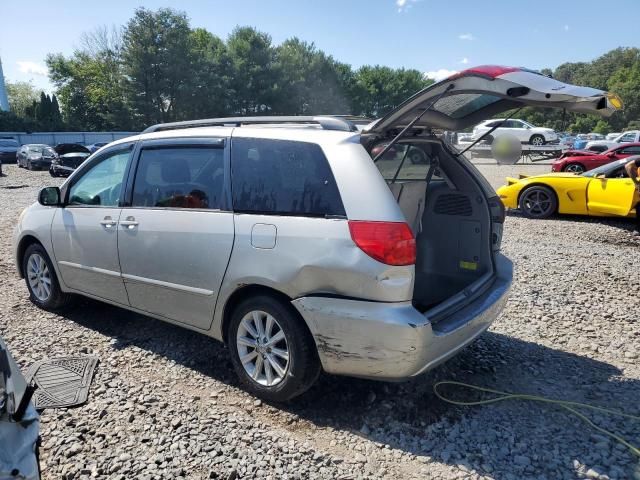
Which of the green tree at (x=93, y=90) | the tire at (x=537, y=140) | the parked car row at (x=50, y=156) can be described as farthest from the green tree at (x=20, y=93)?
the tire at (x=537, y=140)

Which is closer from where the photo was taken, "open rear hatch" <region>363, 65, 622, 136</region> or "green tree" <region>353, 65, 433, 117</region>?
"open rear hatch" <region>363, 65, 622, 136</region>

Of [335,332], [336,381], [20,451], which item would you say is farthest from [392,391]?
[20,451]

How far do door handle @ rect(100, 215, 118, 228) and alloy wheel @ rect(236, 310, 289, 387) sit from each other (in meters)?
1.47

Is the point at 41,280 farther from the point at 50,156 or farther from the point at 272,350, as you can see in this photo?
the point at 50,156

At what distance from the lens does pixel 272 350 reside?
2977 mm

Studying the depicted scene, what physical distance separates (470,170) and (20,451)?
A: 333cm

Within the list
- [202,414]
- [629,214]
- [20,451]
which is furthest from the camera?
[629,214]

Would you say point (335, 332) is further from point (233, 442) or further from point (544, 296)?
point (544, 296)

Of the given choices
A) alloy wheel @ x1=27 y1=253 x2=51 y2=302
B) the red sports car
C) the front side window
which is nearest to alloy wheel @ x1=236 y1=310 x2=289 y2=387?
the front side window

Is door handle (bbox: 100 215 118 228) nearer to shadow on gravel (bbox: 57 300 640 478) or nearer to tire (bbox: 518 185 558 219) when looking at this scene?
shadow on gravel (bbox: 57 300 640 478)

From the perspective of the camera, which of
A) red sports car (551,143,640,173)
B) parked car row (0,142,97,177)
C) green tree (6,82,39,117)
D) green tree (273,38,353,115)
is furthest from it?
green tree (6,82,39,117)

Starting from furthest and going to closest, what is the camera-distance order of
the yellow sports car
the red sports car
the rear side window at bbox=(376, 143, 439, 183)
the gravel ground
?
the red sports car
the yellow sports car
the rear side window at bbox=(376, 143, 439, 183)
the gravel ground

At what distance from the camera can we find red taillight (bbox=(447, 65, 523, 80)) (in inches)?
96.0

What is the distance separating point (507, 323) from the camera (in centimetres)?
445
